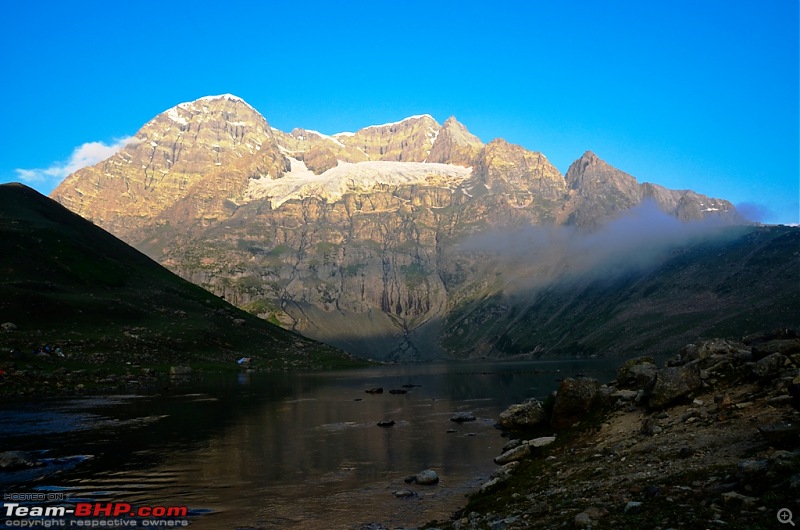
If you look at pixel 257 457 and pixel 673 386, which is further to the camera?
pixel 257 457

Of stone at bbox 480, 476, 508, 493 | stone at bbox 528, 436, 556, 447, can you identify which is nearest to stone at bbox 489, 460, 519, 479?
stone at bbox 480, 476, 508, 493

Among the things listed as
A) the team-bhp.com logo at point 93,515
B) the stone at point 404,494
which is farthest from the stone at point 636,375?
the team-bhp.com logo at point 93,515

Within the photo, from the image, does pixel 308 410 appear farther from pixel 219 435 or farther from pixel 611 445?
pixel 611 445

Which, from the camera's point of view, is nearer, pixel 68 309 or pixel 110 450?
pixel 110 450

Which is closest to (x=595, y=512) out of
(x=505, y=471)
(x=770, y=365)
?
(x=505, y=471)

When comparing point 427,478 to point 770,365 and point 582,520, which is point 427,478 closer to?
point 582,520

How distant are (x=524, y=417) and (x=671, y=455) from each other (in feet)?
104

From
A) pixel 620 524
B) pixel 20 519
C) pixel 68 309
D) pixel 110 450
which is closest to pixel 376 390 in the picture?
pixel 110 450

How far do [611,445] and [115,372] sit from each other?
13244 cm

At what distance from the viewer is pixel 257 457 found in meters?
47.9

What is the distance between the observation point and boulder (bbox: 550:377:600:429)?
4728 cm

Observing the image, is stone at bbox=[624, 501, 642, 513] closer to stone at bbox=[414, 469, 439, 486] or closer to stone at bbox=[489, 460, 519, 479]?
stone at bbox=[489, 460, 519, 479]

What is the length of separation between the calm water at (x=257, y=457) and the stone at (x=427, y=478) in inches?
30.1

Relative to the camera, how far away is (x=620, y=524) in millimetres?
18047
